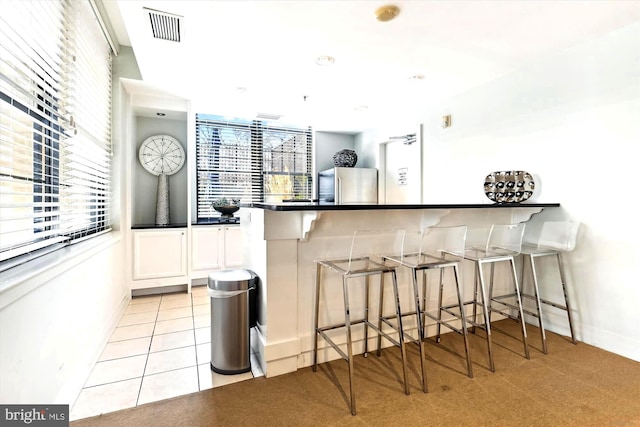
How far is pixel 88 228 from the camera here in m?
2.62

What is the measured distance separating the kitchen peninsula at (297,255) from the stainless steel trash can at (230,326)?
0.11 meters

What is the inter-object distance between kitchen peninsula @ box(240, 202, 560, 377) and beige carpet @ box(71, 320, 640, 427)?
0.18 metres

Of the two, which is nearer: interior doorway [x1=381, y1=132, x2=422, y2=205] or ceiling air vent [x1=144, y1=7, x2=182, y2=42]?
ceiling air vent [x1=144, y1=7, x2=182, y2=42]

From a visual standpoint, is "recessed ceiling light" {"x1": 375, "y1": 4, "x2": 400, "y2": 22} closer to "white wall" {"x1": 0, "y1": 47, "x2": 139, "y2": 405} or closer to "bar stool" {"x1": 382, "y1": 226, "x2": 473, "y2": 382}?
"bar stool" {"x1": 382, "y1": 226, "x2": 473, "y2": 382}

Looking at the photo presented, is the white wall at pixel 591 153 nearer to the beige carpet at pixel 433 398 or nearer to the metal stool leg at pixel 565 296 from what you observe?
the metal stool leg at pixel 565 296

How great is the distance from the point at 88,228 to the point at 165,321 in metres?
1.08

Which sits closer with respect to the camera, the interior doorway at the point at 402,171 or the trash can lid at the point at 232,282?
the trash can lid at the point at 232,282

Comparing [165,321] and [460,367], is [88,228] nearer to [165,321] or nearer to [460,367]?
[165,321]

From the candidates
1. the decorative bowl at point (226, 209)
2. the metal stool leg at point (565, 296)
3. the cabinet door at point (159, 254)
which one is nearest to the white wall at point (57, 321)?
the cabinet door at point (159, 254)

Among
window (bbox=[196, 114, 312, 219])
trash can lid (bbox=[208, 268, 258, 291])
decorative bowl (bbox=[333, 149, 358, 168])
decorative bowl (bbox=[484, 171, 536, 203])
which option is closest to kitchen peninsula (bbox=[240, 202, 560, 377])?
trash can lid (bbox=[208, 268, 258, 291])

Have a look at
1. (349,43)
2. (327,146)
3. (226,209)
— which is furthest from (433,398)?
(327,146)

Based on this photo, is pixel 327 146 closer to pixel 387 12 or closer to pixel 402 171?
pixel 402 171

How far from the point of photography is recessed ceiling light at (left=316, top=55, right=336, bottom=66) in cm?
270

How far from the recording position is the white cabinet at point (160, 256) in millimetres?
3650
